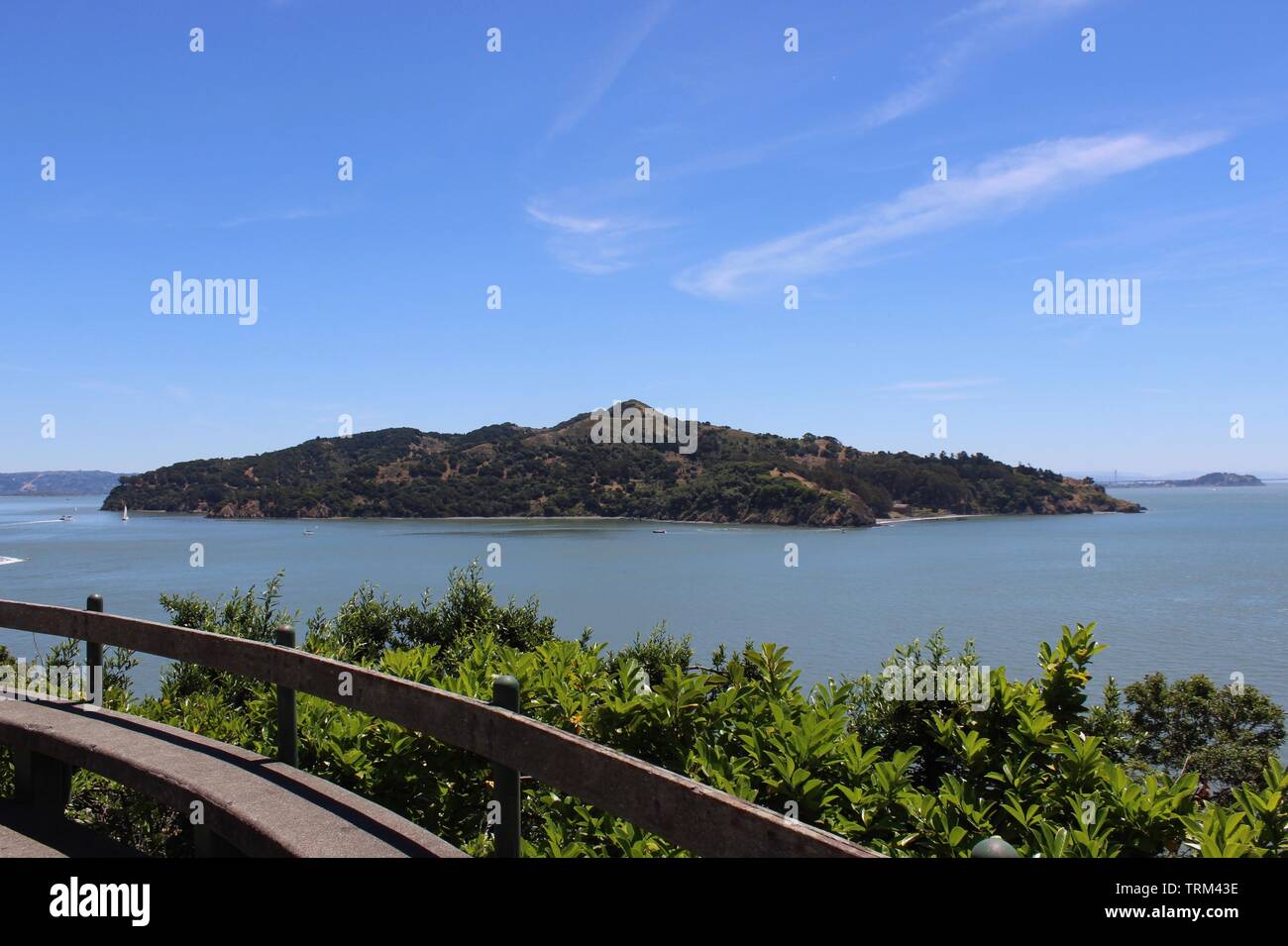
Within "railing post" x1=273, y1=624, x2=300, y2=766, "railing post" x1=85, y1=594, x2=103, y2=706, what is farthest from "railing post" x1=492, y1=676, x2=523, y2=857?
"railing post" x1=85, y1=594, x2=103, y2=706

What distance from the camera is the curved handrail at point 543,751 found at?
2389mm

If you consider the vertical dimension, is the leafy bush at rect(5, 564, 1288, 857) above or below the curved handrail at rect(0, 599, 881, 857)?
below

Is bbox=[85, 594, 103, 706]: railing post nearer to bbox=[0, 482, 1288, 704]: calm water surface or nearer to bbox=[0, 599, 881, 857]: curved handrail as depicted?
bbox=[0, 599, 881, 857]: curved handrail

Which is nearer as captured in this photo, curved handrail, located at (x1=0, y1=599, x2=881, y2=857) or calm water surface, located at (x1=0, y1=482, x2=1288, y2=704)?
curved handrail, located at (x1=0, y1=599, x2=881, y2=857)

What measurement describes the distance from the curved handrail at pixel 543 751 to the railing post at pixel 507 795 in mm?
59

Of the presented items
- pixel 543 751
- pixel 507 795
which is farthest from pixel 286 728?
pixel 543 751

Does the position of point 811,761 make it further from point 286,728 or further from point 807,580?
point 807,580

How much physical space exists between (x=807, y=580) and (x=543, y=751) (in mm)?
83233

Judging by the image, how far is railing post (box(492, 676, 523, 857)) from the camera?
3.43 meters

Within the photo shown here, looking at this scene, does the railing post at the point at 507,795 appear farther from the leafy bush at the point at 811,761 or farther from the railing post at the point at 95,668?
the railing post at the point at 95,668

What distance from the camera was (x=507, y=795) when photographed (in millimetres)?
3453

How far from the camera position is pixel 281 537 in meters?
140

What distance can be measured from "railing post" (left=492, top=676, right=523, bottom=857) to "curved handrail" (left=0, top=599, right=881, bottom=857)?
0.19 feet
